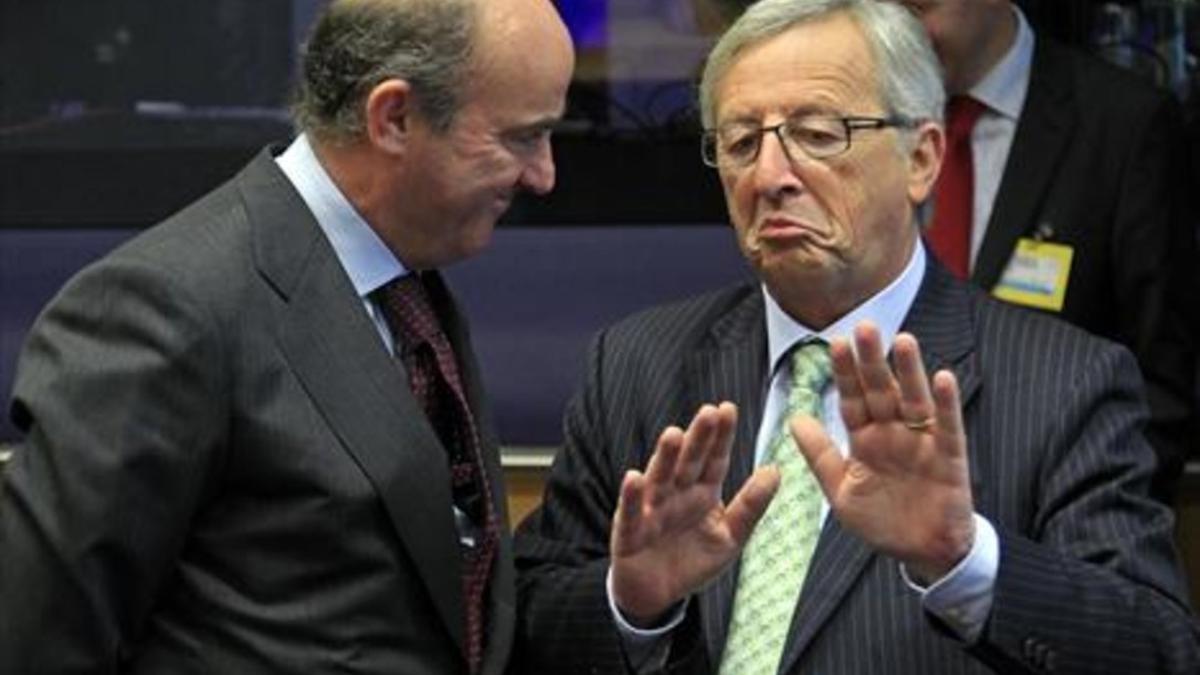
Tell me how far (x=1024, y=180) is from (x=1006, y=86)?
17cm

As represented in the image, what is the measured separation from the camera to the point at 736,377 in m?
2.91

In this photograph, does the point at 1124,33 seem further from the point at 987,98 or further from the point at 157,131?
the point at 157,131

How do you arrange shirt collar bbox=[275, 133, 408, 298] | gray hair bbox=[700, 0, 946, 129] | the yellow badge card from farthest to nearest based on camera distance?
the yellow badge card
gray hair bbox=[700, 0, 946, 129]
shirt collar bbox=[275, 133, 408, 298]

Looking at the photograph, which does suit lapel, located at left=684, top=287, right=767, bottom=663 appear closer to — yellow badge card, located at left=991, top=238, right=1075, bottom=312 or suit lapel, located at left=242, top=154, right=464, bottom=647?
suit lapel, located at left=242, top=154, right=464, bottom=647

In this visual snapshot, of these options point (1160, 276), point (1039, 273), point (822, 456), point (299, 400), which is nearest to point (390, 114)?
point (299, 400)

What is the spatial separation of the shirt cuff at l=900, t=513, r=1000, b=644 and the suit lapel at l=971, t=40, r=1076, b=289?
5.12 ft

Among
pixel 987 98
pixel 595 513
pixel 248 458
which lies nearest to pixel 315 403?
pixel 248 458

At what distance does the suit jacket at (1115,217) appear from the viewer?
4.04 meters

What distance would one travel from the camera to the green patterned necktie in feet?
8.90

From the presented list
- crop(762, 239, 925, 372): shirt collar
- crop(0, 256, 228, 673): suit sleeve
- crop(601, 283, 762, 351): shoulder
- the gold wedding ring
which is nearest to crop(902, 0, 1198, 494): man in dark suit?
crop(601, 283, 762, 351): shoulder

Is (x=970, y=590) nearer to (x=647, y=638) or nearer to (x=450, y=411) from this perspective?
(x=647, y=638)

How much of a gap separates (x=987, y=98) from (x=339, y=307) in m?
1.85

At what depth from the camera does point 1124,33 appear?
4.73 metres

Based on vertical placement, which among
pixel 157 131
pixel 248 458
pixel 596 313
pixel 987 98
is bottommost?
pixel 596 313
